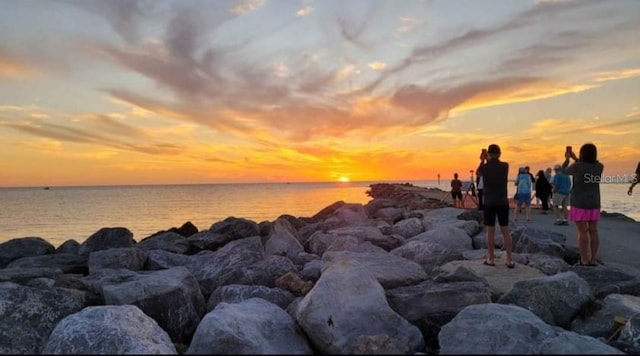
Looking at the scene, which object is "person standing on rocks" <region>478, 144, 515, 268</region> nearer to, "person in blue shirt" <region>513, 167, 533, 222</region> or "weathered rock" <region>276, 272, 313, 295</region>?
"weathered rock" <region>276, 272, 313, 295</region>

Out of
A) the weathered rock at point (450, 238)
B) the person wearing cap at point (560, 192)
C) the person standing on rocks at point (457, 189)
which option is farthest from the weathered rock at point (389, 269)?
the person standing on rocks at point (457, 189)

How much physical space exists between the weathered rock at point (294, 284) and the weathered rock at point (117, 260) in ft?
12.6

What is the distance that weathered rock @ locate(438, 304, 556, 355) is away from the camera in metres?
4.93

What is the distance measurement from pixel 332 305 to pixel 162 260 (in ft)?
22.1

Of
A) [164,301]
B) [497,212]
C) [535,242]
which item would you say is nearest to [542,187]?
[535,242]

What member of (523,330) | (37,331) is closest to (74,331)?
(37,331)

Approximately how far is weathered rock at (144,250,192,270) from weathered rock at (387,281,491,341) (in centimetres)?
603

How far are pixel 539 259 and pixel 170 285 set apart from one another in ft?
20.7

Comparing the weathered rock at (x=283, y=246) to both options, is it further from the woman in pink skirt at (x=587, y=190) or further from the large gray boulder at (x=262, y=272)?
the woman in pink skirt at (x=587, y=190)

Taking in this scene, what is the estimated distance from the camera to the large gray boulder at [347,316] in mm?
5332

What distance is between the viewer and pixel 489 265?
8859mm

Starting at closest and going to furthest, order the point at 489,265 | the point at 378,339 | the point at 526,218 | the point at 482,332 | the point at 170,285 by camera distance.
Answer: the point at 378,339 → the point at 482,332 → the point at 170,285 → the point at 489,265 → the point at 526,218

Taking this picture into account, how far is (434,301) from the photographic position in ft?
21.1

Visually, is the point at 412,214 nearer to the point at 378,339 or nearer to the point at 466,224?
the point at 466,224
